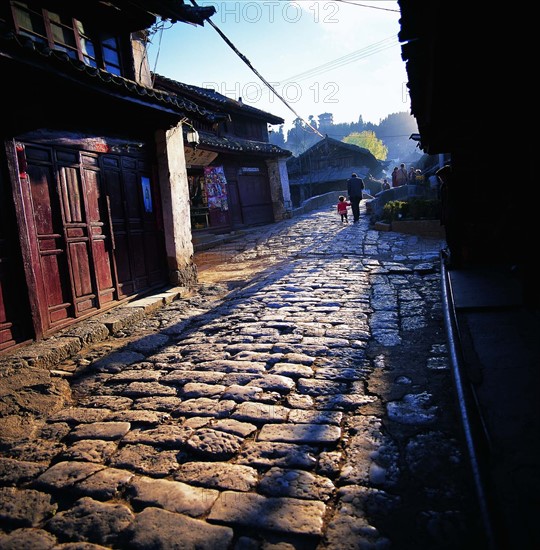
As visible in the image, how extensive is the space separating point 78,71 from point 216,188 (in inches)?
528

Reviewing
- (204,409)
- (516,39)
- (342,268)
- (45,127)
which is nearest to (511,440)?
(204,409)

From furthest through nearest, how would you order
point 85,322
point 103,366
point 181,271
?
point 181,271 < point 85,322 < point 103,366

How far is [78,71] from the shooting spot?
4488mm

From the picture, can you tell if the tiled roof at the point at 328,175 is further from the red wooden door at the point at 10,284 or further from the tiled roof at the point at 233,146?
the red wooden door at the point at 10,284

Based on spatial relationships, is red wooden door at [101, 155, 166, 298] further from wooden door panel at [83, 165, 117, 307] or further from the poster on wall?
the poster on wall

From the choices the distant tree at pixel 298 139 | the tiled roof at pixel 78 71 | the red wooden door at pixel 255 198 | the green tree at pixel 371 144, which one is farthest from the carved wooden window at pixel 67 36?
the distant tree at pixel 298 139

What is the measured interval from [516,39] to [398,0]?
0.96 meters

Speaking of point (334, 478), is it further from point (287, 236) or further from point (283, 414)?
point (287, 236)

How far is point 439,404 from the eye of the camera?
281cm

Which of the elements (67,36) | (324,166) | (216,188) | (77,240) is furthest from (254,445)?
(324,166)

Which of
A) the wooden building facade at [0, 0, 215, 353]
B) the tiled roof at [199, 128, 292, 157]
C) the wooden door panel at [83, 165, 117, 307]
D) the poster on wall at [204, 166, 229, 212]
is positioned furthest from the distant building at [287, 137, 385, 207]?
the wooden door panel at [83, 165, 117, 307]

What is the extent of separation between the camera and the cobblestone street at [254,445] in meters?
1.84

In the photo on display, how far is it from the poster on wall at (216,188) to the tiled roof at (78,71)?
35.6 ft

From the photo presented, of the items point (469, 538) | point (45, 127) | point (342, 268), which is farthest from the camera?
point (342, 268)
